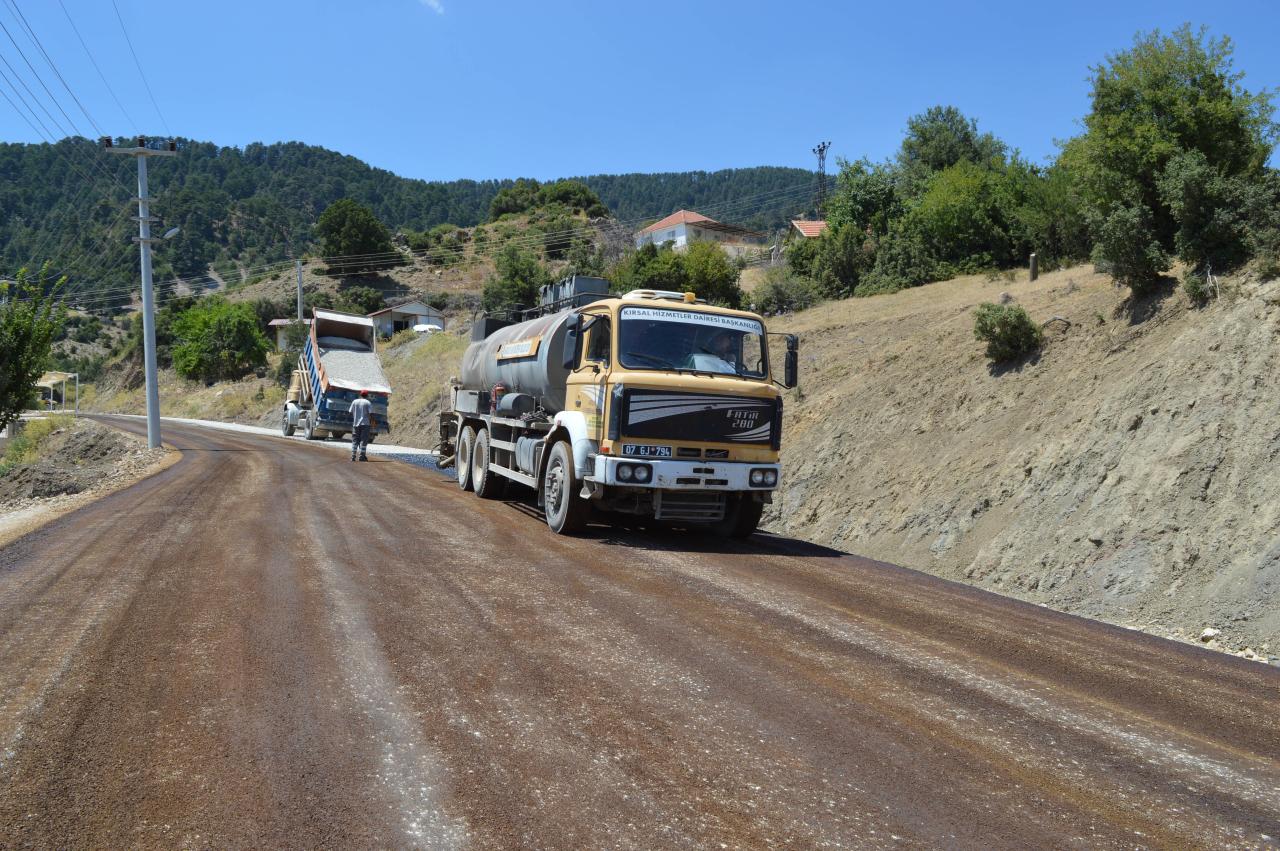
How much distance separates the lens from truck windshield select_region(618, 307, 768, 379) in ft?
35.8

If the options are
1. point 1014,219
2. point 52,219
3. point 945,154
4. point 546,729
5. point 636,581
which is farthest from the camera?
point 52,219

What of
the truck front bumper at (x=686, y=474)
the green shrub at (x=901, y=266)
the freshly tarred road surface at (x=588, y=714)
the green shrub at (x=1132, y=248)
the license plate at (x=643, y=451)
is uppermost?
the green shrub at (x=901, y=266)

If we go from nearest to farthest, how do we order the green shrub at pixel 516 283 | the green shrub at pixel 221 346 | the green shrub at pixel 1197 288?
the green shrub at pixel 1197 288 → the green shrub at pixel 516 283 → the green shrub at pixel 221 346

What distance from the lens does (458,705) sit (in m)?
4.99

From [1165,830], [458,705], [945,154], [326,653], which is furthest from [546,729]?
[945,154]

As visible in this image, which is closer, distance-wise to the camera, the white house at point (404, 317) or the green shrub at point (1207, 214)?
the green shrub at point (1207, 214)

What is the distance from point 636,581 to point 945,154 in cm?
4758

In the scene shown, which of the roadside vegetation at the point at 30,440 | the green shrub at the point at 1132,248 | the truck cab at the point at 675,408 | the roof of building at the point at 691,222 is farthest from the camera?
the roof of building at the point at 691,222

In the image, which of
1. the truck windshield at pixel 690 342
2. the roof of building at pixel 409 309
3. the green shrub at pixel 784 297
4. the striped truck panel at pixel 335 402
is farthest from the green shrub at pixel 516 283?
the truck windshield at pixel 690 342

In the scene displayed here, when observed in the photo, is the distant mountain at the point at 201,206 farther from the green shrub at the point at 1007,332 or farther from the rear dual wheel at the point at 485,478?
the green shrub at the point at 1007,332

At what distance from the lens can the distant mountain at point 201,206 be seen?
119125 millimetres

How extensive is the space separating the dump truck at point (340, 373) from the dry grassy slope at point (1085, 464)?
20.8m

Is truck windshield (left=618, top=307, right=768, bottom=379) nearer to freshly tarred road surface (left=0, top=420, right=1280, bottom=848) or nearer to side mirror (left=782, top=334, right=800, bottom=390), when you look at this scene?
side mirror (left=782, top=334, right=800, bottom=390)

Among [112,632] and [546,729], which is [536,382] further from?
[546,729]
